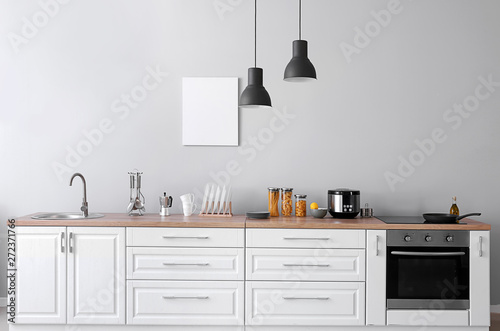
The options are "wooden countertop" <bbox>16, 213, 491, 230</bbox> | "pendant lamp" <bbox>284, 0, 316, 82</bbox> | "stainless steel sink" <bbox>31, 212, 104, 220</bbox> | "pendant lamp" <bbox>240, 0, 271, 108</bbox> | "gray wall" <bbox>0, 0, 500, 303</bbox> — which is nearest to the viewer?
"pendant lamp" <bbox>284, 0, 316, 82</bbox>

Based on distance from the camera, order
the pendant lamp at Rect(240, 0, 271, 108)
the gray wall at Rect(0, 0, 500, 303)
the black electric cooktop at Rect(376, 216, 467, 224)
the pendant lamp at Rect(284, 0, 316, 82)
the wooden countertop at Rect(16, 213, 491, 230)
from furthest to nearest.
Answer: the gray wall at Rect(0, 0, 500, 303)
the black electric cooktop at Rect(376, 216, 467, 224)
the wooden countertop at Rect(16, 213, 491, 230)
the pendant lamp at Rect(240, 0, 271, 108)
the pendant lamp at Rect(284, 0, 316, 82)

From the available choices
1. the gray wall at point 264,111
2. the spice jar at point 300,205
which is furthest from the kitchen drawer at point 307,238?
the gray wall at point 264,111

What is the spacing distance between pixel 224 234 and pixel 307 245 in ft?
1.97

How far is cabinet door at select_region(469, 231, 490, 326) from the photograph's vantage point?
331cm

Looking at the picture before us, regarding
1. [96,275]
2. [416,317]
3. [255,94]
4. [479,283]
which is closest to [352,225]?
[416,317]

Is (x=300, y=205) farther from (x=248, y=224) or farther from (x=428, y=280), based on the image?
(x=428, y=280)

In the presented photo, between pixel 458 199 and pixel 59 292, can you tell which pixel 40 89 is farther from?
pixel 458 199

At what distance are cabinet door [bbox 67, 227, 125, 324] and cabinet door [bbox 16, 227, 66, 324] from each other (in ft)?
0.22

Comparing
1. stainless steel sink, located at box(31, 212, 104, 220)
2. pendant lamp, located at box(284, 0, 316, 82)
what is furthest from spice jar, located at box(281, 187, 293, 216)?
stainless steel sink, located at box(31, 212, 104, 220)

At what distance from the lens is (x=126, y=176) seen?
4062mm

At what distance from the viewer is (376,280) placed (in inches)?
131

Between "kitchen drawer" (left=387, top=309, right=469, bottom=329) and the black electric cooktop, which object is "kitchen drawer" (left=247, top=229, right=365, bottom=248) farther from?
"kitchen drawer" (left=387, top=309, right=469, bottom=329)

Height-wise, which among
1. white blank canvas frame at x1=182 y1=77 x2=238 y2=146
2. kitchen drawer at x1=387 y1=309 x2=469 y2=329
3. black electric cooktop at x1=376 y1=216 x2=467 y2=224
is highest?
white blank canvas frame at x1=182 y1=77 x2=238 y2=146

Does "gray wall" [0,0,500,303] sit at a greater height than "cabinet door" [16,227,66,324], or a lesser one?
greater
